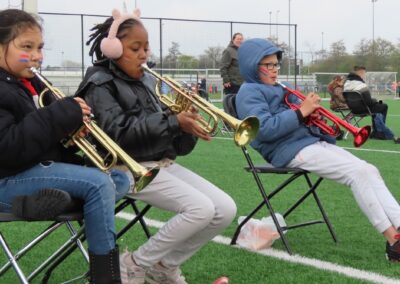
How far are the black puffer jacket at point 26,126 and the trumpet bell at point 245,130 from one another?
83 centimetres

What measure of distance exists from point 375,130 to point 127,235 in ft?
26.7

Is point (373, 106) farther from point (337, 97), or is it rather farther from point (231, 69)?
point (231, 69)

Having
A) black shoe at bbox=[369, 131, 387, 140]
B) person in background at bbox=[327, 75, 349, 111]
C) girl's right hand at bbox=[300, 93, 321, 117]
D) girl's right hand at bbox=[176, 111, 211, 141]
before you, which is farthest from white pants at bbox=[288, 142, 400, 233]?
person in background at bbox=[327, 75, 349, 111]

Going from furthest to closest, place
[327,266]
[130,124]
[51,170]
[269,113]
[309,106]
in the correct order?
[269,113] < [309,106] < [327,266] < [130,124] < [51,170]

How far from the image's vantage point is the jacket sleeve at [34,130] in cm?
268

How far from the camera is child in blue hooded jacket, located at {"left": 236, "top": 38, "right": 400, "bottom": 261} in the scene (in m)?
3.97

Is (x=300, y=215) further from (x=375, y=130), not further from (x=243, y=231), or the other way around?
(x=375, y=130)

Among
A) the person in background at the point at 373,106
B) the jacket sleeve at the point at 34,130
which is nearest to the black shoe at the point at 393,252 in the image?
the jacket sleeve at the point at 34,130

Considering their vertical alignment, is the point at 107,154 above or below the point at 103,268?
above

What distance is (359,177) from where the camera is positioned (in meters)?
4.02

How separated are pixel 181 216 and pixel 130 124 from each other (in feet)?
1.71

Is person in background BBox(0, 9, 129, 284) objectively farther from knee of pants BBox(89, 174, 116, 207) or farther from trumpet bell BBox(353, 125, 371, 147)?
trumpet bell BBox(353, 125, 371, 147)

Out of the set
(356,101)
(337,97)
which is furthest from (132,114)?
(337,97)

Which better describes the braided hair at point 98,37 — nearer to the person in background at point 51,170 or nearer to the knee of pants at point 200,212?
the person in background at point 51,170
